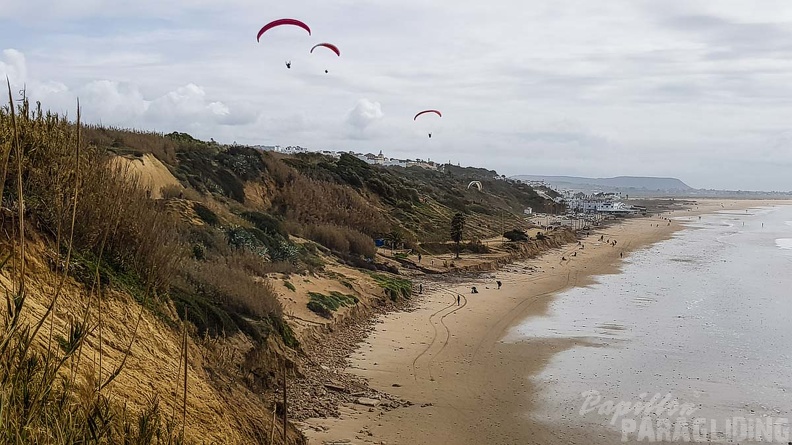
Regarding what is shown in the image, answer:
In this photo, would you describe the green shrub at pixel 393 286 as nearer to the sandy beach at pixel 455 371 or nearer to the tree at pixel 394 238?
the sandy beach at pixel 455 371

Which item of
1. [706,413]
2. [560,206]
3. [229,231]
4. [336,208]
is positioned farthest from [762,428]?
[560,206]

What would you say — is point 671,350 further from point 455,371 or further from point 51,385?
point 51,385

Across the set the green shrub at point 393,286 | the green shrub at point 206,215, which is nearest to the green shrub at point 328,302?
the green shrub at point 393,286

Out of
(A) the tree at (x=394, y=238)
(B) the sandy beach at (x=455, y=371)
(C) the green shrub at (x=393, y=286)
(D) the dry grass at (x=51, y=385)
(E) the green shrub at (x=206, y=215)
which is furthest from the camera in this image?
(A) the tree at (x=394, y=238)

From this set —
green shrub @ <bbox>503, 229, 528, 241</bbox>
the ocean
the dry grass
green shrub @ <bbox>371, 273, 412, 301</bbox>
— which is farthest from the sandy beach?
green shrub @ <bbox>503, 229, 528, 241</bbox>

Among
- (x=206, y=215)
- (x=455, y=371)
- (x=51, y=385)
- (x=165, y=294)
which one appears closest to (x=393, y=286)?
(x=206, y=215)

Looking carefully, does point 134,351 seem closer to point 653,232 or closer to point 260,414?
point 260,414
